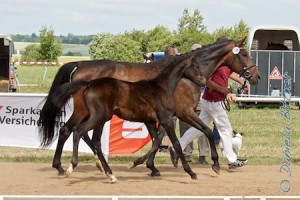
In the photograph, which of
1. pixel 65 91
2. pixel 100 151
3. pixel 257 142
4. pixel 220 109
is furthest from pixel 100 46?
pixel 65 91

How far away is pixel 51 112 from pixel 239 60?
2.76 metres

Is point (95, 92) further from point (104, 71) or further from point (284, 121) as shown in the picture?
point (284, 121)

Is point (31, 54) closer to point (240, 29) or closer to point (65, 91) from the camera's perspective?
point (240, 29)

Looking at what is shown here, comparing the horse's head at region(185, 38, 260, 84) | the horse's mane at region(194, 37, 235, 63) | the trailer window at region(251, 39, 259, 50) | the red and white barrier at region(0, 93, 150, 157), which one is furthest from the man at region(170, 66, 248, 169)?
the trailer window at region(251, 39, 259, 50)

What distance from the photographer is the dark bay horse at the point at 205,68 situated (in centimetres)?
1112

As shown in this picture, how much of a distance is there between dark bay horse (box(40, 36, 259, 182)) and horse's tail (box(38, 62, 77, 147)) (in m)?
0.03

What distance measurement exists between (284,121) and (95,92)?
1105 cm

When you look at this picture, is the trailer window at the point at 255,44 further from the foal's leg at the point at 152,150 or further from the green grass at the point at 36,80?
the foal's leg at the point at 152,150

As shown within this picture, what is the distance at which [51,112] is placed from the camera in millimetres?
10891

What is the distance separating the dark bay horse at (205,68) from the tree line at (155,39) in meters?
37.4

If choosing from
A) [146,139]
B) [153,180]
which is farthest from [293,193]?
[146,139]

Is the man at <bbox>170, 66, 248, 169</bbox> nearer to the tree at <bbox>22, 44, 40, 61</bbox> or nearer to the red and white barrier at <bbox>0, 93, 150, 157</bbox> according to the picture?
the red and white barrier at <bbox>0, 93, 150, 157</bbox>

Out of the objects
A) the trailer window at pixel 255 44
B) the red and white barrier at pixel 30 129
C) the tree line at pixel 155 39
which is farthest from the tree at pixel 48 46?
the red and white barrier at pixel 30 129

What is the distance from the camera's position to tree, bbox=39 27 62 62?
58.8 meters
